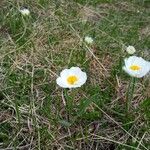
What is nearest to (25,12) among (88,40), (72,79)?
(88,40)

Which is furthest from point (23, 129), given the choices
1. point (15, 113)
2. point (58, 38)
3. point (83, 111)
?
point (58, 38)

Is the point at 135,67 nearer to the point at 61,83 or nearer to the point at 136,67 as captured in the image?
the point at 136,67

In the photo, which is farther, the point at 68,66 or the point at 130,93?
the point at 68,66

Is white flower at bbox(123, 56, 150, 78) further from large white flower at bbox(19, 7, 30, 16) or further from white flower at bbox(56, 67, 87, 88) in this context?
large white flower at bbox(19, 7, 30, 16)

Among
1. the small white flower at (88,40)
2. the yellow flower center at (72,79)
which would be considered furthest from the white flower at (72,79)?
the small white flower at (88,40)

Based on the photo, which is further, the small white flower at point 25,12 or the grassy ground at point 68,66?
the small white flower at point 25,12

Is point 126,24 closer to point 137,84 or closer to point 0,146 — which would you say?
point 137,84

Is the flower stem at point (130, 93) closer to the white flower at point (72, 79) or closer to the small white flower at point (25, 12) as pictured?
the white flower at point (72, 79)
